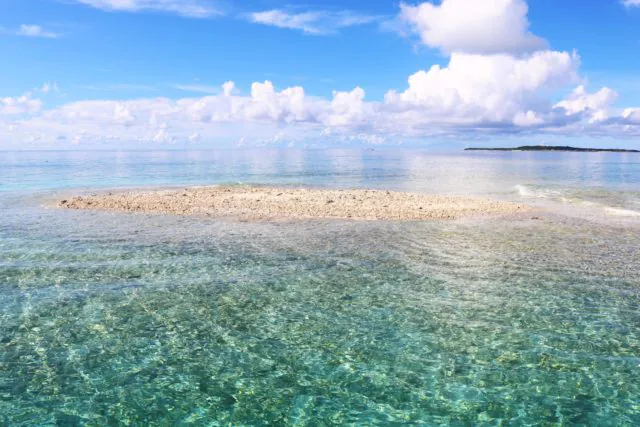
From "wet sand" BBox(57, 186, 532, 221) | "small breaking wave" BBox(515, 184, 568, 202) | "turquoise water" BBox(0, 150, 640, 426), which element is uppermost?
"wet sand" BBox(57, 186, 532, 221)

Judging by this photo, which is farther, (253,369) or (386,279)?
(386,279)

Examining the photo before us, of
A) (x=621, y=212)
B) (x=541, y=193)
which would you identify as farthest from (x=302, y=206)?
(x=541, y=193)

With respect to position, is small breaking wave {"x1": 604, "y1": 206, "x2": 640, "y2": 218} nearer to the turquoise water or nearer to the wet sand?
the wet sand

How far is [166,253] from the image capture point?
21516 mm

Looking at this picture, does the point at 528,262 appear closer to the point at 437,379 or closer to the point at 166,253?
the point at 437,379

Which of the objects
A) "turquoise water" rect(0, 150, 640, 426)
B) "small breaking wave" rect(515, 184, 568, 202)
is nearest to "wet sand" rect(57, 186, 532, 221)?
"turquoise water" rect(0, 150, 640, 426)

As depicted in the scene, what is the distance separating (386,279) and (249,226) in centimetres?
1331

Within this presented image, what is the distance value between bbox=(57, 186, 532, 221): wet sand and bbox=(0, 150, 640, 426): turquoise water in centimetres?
882

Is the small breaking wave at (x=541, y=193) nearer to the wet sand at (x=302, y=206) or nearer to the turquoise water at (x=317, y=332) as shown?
the wet sand at (x=302, y=206)

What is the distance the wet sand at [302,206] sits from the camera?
33172 mm

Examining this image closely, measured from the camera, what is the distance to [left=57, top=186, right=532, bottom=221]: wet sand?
3317cm

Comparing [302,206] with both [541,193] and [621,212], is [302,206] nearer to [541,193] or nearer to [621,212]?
[621,212]

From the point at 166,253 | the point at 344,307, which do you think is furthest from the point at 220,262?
the point at 344,307

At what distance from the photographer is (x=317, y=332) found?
12.8m
